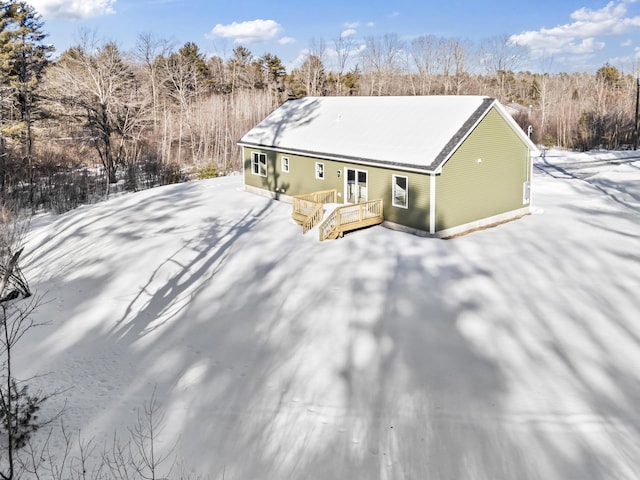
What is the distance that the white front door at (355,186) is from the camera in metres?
19.2

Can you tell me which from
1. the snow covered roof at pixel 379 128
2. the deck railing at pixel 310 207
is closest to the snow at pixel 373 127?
the snow covered roof at pixel 379 128

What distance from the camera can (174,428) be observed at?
26.8ft

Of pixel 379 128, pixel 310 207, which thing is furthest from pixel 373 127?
pixel 310 207

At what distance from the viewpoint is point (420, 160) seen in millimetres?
16797

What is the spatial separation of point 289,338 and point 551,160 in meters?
35.8

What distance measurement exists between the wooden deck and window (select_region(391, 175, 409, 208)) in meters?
0.61

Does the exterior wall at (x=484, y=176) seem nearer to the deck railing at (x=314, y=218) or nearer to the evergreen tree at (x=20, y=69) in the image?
the deck railing at (x=314, y=218)

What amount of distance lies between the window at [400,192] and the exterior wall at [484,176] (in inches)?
46.6

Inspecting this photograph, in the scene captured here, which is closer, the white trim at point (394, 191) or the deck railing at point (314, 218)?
the white trim at point (394, 191)

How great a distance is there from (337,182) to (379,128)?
2.80 meters

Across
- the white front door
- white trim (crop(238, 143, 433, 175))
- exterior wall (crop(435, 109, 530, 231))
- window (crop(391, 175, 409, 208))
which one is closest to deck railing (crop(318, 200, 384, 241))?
window (crop(391, 175, 409, 208))

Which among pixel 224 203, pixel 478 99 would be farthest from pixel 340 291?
pixel 224 203

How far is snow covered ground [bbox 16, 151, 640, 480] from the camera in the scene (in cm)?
746

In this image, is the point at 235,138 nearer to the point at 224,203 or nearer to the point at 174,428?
the point at 224,203
